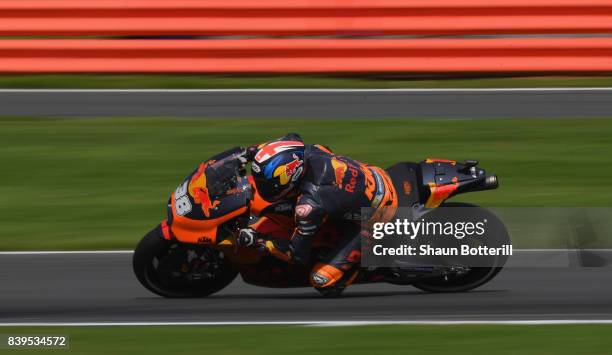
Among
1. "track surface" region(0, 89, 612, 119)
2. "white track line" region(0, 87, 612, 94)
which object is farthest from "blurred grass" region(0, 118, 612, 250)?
"white track line" region(0, 87, 612, 94)

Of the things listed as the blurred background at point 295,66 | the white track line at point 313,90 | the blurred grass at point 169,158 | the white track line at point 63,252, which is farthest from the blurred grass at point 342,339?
the white track line at point 313,90

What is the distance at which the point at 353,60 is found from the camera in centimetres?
1634

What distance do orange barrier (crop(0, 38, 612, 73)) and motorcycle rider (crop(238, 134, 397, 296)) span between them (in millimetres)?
7174

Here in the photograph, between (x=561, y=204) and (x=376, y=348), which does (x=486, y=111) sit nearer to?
(x=561, y=204)

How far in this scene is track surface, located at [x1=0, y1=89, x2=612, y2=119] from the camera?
1535cm

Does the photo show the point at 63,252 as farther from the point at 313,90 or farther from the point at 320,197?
the point at 313,90

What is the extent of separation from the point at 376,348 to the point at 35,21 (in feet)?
33.3

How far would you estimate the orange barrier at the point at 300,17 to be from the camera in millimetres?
16094

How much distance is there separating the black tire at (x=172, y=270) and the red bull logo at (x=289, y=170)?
991 millimetres

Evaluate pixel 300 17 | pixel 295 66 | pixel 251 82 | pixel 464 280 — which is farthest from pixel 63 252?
pixel 300 17

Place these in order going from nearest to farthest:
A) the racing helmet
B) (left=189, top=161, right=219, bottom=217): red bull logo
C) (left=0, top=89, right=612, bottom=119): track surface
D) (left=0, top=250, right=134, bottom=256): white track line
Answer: the racing helmet < (left=189, top=161, right=219, bottom=217): red bull logo < (left=0, top=250, right=134, bottom=256): white track line < (left=0, top=89, right=612, bottom=119): track surface

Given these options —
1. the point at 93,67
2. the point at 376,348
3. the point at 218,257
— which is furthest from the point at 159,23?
the point at 376,348

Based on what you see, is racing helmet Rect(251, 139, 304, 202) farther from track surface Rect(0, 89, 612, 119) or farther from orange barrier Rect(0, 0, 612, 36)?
orange barrier Rect(0, 0, 612, 36)

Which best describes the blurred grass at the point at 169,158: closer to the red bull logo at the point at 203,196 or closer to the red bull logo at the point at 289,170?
the red bull logo at the point at 203,196
